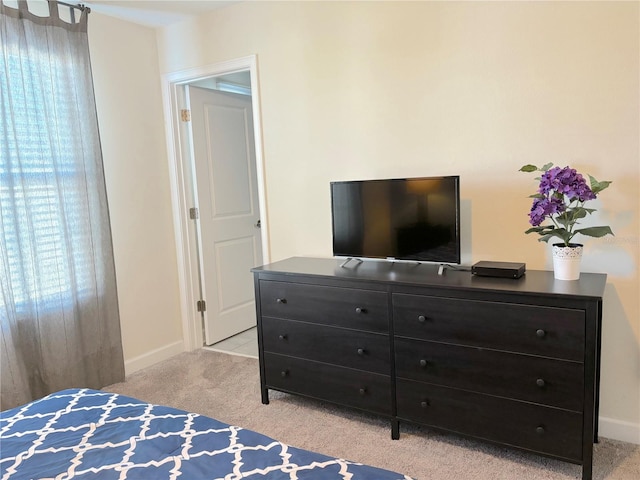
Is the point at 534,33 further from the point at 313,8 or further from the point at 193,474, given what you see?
the point at 193,474

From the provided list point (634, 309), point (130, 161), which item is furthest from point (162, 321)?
point (634, 309)

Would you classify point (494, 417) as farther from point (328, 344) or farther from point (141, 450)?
point (141, 450)

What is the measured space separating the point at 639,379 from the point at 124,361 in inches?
123

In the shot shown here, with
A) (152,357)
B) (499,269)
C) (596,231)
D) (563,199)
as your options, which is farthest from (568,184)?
(152,357)

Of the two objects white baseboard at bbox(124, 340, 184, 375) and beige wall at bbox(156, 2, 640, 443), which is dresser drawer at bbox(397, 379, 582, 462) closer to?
beige wall at bbox(156, 2, 640, 443)

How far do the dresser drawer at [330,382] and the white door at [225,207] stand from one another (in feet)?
4.24

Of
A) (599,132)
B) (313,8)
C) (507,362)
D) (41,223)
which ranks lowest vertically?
(507,362)

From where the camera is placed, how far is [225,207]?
402cm

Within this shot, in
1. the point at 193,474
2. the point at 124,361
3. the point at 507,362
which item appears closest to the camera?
the point at 193,474

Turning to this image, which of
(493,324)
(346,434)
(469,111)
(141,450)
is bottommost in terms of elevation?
(346,434)

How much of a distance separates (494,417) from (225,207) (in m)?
2.68

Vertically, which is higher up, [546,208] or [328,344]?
[546,208]

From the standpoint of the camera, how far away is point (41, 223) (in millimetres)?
2801

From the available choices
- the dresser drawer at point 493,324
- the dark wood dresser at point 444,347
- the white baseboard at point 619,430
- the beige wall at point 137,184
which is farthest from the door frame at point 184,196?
the white baseboard at point 619,430
